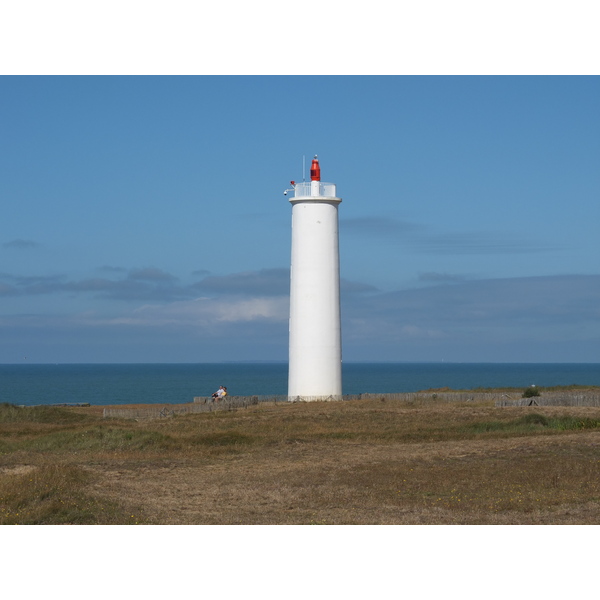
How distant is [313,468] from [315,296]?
797 inches

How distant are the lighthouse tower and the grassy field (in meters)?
5.37

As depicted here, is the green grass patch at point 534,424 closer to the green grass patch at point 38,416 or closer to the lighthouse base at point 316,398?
the lighthouse base at point 316,398

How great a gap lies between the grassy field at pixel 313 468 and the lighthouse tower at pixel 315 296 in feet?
17.6

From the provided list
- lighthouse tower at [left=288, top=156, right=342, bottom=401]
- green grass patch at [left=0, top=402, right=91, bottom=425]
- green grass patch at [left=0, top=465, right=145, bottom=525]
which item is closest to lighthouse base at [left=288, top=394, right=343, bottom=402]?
lighthouse tower at [left=288, top=156, right=342, bottom=401]

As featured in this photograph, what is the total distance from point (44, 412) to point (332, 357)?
1376 cm

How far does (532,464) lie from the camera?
20.8 meters

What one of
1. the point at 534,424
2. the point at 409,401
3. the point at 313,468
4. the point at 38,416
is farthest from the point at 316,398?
the point at 313,468

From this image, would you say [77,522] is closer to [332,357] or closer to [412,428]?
[412,428]

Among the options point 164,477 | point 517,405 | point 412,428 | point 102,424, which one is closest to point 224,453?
point 164,477

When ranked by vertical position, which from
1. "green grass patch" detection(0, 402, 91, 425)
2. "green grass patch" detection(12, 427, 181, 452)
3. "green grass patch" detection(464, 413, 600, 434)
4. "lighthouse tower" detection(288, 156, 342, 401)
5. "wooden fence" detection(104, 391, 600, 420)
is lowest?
"green grass patch" detection(12, 427, 181, 452)

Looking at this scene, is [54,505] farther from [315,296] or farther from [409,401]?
[409,401]

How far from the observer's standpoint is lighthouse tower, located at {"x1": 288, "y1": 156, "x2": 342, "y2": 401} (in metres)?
41.6

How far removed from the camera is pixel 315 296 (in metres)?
41.6

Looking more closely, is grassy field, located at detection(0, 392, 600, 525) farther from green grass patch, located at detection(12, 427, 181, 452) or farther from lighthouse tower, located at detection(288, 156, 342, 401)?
lighthouse tower, located at detection(288, 156, 342, 401)
